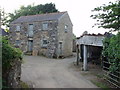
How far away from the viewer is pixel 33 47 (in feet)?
77.5

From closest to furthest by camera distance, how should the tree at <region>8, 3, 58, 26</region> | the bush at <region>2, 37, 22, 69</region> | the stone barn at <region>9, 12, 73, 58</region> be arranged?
the bush at <region>2, 37, 22, 69</region>, the stone barn at <region>9, 12, 73, 58</region>, the tree at <region>8, 3, 58, 26</region>

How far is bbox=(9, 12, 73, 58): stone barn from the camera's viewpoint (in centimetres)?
2200

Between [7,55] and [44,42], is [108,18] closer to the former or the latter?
[7,55]

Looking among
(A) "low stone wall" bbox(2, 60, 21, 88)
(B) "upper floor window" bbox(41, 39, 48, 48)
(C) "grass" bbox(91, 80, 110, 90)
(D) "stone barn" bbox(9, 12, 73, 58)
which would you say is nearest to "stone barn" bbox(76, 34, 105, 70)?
(C) "grass" bbox(91, 80, 110, 90)

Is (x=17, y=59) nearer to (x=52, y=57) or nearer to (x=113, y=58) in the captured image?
(x=113, y=58)

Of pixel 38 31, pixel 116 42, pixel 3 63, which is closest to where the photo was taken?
pixel 3 63

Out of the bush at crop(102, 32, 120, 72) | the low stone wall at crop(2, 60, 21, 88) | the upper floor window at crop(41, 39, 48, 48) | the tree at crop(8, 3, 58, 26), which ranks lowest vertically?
the low stone wall at crop(2, 60, 21, 88)

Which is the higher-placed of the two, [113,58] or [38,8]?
[38,8]

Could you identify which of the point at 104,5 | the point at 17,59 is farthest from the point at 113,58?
the point at 17,59

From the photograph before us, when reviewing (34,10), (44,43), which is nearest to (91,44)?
(44,43)

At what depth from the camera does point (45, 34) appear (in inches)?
894

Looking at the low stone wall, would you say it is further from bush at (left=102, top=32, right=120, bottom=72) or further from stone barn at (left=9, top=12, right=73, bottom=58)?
stone barn at (left=9, top=12, right=73, bottom=58)

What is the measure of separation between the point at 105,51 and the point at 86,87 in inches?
121

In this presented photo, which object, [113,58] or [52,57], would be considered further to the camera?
[52,57]
